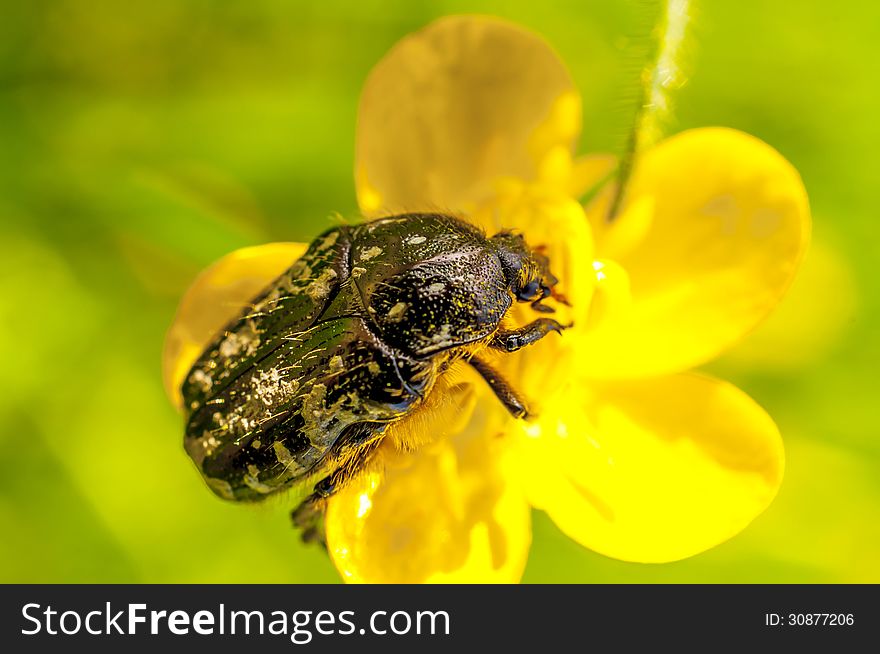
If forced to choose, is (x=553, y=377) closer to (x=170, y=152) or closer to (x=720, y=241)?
(x=720, y=241)

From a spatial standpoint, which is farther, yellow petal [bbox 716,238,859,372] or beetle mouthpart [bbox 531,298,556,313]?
yellow petal [bbox 716,238,859,372]

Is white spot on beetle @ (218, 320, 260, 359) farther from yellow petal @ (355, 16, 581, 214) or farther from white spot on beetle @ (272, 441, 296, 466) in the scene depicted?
yellow petal @ (355, 16, 581, 214)

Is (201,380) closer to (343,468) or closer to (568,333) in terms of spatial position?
(343,468)

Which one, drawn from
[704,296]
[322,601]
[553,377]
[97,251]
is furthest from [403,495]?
[97,251]

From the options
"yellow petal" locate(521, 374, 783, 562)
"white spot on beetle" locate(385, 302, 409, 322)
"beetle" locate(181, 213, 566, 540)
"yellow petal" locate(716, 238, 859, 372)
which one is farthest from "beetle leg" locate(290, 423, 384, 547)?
"yellow petal" locate(716, 238, 859, 372)

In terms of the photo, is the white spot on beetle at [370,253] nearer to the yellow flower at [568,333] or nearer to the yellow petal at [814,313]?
the yellow flower at [568,333]

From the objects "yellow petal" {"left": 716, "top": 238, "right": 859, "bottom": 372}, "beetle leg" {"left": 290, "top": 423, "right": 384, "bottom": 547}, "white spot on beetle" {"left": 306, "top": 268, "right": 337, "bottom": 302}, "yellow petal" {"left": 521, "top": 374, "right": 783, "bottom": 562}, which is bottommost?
"yellow petal" {"left": 716, "top": 238, "right": 859, "bottom": 372}

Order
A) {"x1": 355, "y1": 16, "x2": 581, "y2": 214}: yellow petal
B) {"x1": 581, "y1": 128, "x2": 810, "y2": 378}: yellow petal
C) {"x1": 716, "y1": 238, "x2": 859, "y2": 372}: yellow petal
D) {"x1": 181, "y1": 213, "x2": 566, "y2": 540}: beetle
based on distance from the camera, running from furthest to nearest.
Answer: {"x1": 716, "y1": 238, "x2": 859, "y2": 372}: yellow petal, {"x1": 355, "y1": 16, "x2": 581, "y2": 214}: yellow petal, {"x1": 581, "y1": 128, "x2": 810, "y2": 378}: yellow petal, {"x1": 181, "y1": 213, "x2": 566, "y2": 540}: beetle
